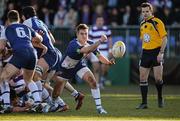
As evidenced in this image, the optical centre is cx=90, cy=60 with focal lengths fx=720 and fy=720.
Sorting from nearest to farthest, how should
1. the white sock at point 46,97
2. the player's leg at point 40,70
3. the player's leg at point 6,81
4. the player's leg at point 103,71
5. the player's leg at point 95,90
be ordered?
the player's leg at point 6,81 < the player's leg at point 95,90 < the player's leg at point 40,70 < the white sock at point 46,97 < the player's leg at point 103,71

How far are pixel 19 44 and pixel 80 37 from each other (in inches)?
52.2

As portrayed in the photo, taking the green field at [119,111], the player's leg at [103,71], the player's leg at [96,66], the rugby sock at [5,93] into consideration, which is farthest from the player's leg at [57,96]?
the player's leg at [103,71]

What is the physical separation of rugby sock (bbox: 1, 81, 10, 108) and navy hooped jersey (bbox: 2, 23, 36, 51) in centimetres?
83

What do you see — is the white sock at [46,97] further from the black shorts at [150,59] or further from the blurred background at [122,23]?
the blurred background at [122,23]

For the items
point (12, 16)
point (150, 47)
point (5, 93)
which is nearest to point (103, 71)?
point (150, 47)

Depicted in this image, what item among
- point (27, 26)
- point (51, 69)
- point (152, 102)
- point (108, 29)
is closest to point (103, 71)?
point (108, 29)

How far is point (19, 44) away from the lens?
46.8 feet

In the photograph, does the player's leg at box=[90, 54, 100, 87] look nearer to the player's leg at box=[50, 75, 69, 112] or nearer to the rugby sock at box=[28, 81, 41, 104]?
the player's leg at box=[50, 75, 69, 112]

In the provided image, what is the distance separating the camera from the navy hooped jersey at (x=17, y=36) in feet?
46.8

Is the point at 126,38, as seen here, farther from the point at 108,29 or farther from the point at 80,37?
the point at 80,37

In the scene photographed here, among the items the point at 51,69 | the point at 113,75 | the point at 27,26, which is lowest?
the point at 113,75

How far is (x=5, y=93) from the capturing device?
14.6m

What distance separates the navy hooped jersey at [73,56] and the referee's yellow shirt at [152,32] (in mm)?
1770

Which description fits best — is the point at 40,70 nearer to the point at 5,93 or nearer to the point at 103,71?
the point at 5,93
